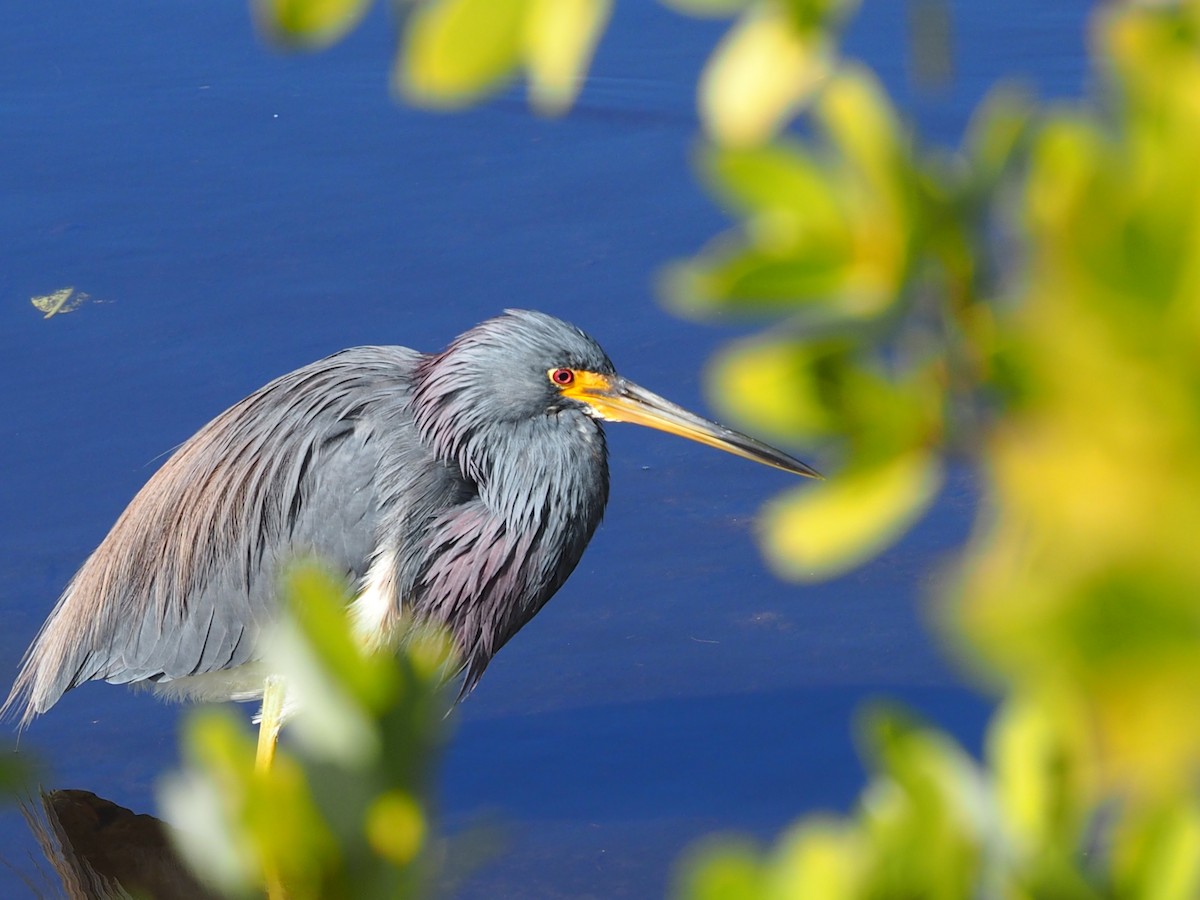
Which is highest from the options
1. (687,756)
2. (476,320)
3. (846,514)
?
(846,514)

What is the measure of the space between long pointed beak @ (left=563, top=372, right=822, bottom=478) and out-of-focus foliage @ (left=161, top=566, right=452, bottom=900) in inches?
104

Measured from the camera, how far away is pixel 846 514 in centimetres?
36

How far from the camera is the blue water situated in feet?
10.9

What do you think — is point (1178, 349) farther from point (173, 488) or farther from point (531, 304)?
point (531, 304)

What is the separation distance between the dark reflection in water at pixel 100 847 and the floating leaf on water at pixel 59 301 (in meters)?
1.74

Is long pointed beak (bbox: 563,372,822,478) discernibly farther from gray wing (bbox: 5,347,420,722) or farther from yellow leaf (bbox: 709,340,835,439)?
yellow leaf (bbox: 709,340,835,439)

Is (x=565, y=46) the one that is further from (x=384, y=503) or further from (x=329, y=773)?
(x=384, y=503)

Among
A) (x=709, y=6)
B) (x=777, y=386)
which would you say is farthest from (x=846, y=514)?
(x=709, y=6)

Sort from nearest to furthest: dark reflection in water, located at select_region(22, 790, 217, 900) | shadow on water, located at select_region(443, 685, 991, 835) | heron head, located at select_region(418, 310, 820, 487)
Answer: heron head, located at select_region(418, 310, 820, 487)
dark reflection in water, located at select_region(22, 790, 217, 900)
shadow on water, located at select_region(443, 685, 991, 835)

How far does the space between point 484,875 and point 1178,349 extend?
3029mm

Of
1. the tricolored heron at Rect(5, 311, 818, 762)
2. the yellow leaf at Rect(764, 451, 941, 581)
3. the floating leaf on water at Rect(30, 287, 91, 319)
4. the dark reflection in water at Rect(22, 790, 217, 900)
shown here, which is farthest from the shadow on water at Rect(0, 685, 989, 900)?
the yellow leaf at Rect(764, 451, 941, 581)

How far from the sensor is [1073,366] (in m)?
0.29

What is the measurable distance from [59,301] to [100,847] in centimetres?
192

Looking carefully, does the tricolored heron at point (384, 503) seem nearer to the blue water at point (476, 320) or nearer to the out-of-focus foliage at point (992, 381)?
the blue water at point (476, 320)
